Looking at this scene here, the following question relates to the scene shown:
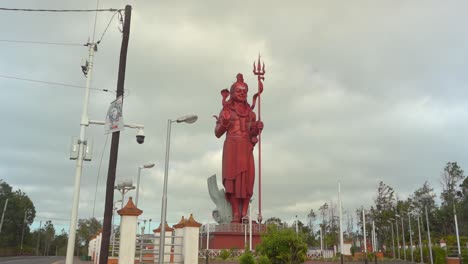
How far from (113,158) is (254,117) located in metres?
20.9

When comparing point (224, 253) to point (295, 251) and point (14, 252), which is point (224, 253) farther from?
point (14, 252)

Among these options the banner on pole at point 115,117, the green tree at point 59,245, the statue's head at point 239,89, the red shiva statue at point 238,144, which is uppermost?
the statue's head at point 239,89

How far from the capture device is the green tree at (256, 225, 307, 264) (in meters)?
15.9

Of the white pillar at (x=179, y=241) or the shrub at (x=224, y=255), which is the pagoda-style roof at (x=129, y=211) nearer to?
the white pillar at (x=179, y=241)

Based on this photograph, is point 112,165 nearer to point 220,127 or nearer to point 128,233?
point 128,233

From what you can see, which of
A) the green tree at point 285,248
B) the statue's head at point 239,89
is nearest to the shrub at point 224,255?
the green tree at point 285,248

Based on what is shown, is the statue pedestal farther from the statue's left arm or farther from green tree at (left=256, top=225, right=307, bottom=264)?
green tree at (left=256, top=225, right=307, bottom=264)

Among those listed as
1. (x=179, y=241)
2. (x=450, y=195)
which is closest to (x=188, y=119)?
(x=179, y=241)

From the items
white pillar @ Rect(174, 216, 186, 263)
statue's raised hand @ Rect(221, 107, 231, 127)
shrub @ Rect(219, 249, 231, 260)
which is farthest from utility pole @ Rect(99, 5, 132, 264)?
statue's raised hand @ Rect(221, 107, 231, 127)

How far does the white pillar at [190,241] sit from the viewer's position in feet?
55.2

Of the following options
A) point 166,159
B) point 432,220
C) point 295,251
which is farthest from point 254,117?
point 432,220

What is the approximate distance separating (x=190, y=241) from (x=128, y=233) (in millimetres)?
2585

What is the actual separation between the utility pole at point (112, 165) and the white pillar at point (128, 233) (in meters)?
3.15

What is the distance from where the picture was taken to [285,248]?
15.9m
